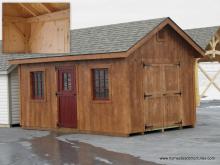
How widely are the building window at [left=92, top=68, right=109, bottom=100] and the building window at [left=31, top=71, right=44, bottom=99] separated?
2.67 metres

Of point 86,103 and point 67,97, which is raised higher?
point 67,97

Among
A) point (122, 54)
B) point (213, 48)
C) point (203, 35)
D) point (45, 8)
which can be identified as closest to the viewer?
point (45, 8)

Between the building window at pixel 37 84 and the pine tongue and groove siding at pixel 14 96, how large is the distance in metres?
1.52

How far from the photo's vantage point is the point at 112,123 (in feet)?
54.5

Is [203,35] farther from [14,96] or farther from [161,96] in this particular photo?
[161,96]

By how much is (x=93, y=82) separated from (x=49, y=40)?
15.7 ft

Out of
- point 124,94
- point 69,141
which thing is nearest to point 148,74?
point 124,94

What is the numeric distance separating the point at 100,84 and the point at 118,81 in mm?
841

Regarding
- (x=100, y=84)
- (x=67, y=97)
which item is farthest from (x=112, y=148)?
(x=67, y=97)

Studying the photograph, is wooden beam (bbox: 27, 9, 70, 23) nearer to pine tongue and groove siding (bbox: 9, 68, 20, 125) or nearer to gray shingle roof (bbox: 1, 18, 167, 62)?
gray shingle roof (bbox: 1, 18, 167, 62)

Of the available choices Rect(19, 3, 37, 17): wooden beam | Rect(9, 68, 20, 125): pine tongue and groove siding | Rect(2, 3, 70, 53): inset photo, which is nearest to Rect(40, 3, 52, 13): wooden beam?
Rect(2, 3, 70, 53): inset photo

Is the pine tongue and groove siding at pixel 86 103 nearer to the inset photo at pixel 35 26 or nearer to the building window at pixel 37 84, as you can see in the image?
the building window at pixel 37 84

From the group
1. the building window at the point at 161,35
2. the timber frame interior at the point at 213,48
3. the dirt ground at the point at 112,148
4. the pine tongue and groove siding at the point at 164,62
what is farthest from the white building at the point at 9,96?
the timber frame interior at the point at 213,48

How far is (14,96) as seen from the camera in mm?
20781
